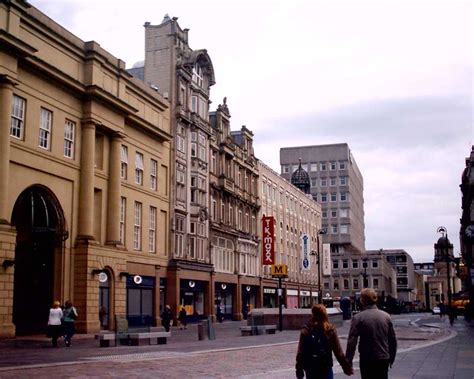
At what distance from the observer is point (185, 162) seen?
52.4 meters

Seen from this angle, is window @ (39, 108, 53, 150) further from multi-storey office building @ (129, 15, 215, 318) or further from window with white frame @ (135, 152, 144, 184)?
multi-storey office building @ (129, 15, 215, 318)

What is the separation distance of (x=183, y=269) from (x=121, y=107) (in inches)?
624

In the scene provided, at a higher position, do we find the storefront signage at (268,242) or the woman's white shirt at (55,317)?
the storefront signage at (268,242)

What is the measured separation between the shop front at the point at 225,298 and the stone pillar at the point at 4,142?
31875 millimetres

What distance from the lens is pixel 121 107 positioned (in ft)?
129

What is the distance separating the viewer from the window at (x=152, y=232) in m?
46.1

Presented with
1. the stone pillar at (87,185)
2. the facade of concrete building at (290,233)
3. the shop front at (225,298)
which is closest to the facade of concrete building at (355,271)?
the facade of concrete building at (290,233)

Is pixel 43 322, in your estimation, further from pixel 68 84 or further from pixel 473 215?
pixel 473 215

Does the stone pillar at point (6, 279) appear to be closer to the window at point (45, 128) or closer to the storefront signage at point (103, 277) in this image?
→ the window at point (45, 128)

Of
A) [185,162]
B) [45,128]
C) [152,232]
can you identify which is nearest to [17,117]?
[45,128]

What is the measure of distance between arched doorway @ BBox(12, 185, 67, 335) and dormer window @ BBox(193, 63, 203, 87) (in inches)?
963

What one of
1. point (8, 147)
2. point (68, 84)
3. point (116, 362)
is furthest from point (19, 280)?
point (116, 362)

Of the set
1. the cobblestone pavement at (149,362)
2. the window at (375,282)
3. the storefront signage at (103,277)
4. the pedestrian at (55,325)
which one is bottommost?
the cobblestone pavement at (149,362)

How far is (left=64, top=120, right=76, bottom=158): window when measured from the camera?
35.7 meters
